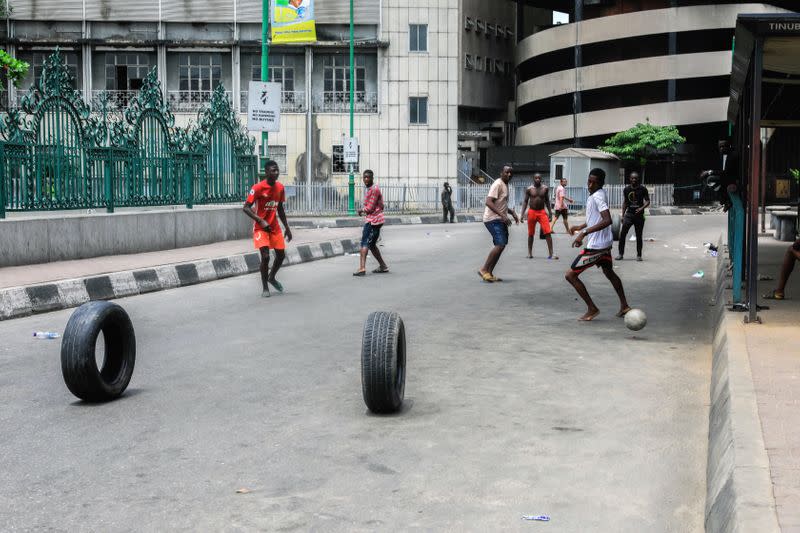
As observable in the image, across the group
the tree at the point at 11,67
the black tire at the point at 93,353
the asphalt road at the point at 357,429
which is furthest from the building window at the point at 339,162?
the black tire at the point at 93,353

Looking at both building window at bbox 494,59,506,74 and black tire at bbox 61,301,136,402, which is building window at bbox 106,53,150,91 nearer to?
building window at bbox 494,59,506,74

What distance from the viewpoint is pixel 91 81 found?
52.6 metres

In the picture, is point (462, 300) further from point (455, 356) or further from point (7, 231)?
point (7, 231)

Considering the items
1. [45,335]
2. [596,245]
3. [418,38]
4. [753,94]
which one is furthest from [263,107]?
[418,38]

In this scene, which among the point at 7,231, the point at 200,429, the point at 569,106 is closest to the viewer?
the point at 200,429

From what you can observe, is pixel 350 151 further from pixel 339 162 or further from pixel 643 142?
pixel 643 142

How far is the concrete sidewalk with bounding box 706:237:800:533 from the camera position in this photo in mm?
4129

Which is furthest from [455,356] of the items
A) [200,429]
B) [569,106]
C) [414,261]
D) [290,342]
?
[569,106]

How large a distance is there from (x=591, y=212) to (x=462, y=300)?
2356mm

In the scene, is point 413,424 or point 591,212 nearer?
point 413,424

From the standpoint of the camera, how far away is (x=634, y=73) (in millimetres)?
64500

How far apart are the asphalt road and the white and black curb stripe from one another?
43 centimetres

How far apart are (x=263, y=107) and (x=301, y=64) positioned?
3248 cm

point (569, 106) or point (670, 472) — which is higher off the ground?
point (569, 106)
